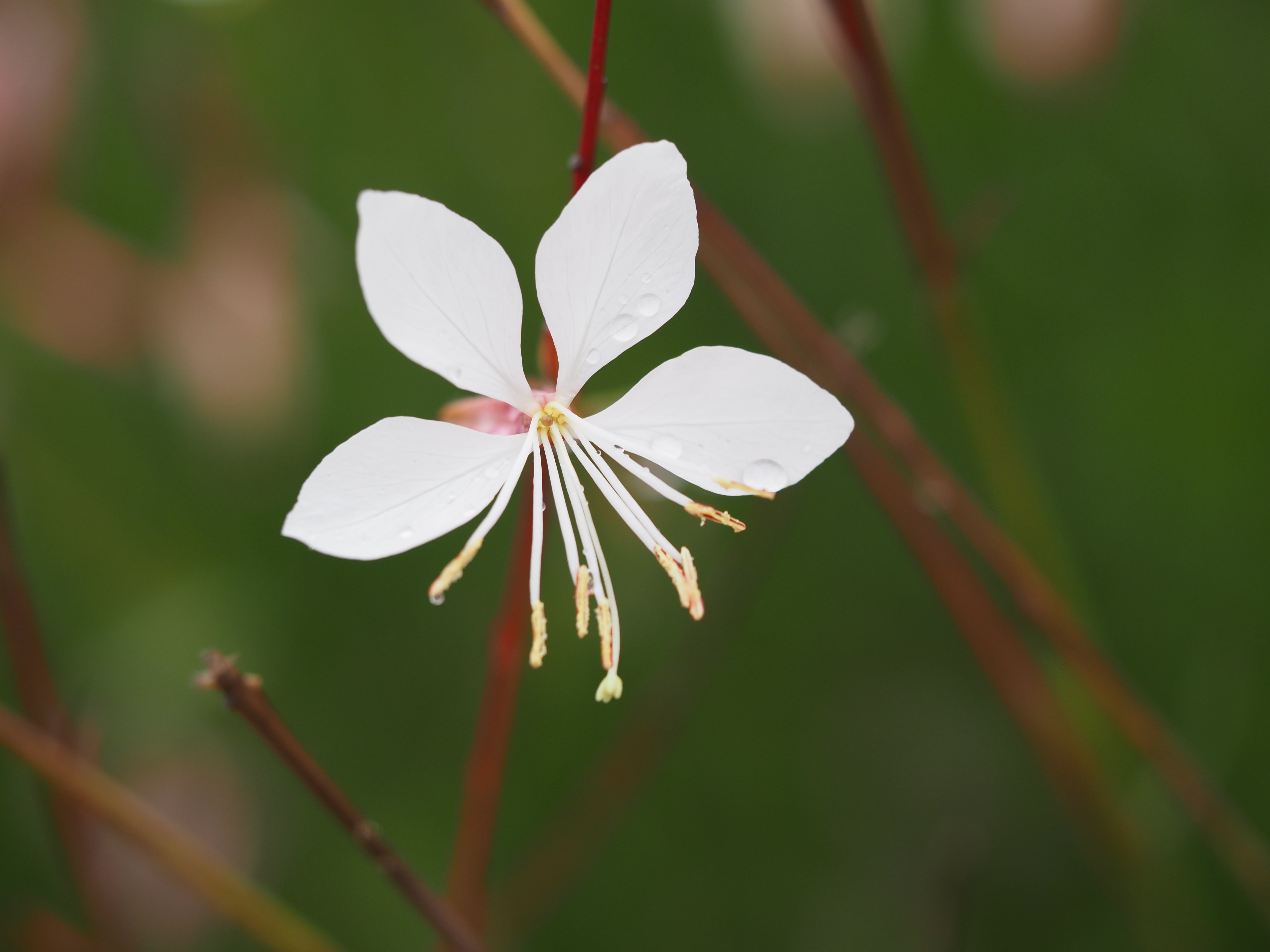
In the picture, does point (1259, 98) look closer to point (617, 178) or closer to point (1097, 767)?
point (1097, 767)

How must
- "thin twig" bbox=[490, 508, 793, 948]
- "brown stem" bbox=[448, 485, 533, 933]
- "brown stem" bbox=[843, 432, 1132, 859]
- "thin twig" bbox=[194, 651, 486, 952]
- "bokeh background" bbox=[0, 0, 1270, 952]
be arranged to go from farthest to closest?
"bokeh background" bbox=[0, 0, 1270, 952] → "thin twig" bbox=[490, 508, 793, 948] → "brown stem" bbox=[843, 432, 1132, 859] → "brown stem" bbox=[448, 485, 533, 933] → "thin twig" bbox=[194, 651, 486, 952]

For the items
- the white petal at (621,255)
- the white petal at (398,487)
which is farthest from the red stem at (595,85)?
the white petal at (398,487)

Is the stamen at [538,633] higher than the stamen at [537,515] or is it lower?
lower

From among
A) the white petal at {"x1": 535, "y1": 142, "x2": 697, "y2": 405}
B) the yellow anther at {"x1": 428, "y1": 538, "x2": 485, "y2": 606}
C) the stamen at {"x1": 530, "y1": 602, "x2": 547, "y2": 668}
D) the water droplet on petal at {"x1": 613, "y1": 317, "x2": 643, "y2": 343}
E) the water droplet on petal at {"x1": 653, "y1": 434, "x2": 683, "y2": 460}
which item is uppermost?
the white petal at {"x1": 535, "y1": 142, "x2": 697, "y2": 405}

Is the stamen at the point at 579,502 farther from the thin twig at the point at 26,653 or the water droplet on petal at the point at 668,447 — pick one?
the thin twig at the point at 26,653

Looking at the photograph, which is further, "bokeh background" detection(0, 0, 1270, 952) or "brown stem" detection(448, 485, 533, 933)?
"bokeh background" detection(0, 0, 1270, 952)

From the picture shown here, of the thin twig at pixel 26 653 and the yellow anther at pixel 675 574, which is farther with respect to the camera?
the thin twig at pixel 26 653

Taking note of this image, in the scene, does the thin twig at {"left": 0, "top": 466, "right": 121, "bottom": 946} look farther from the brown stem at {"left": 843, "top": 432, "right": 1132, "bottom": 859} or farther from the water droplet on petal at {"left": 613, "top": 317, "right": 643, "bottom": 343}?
the brown stem at {"left": 843, "top": 432, "right": 1132, "bottom": 859}

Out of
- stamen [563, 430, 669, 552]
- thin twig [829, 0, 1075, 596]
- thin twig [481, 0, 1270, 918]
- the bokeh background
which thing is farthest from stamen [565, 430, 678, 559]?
the bokeh background
